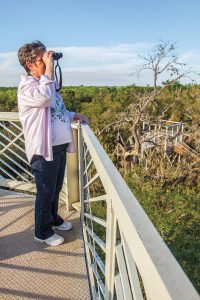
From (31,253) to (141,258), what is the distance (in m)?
1.65

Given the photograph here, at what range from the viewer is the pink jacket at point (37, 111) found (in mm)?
1726

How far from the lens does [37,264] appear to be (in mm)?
2002

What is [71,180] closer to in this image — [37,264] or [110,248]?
[37,264]

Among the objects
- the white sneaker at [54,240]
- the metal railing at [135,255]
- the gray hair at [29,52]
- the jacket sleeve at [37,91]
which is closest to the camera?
the metal railing at [135,255]

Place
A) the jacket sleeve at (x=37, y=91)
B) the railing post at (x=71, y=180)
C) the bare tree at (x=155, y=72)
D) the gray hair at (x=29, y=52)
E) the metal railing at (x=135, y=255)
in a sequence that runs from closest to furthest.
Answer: the metal railing at (x=135, y=255) < the jacket sleeve at (x=37, y=91) < the gray hair at (x=29, y=52) < the railing post at (x=71, y=180) < the bare tree at (x=155, y=72)

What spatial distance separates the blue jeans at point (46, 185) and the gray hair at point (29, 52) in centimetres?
52

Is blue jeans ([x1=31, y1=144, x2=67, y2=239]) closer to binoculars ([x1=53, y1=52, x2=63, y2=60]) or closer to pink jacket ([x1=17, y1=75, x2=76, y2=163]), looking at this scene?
pink jacket ([x1=17, y1=75, x2=76, y2=163])

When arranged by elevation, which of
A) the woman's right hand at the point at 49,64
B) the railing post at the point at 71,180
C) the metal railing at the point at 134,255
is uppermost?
the woman's right hand at the point at 49,64

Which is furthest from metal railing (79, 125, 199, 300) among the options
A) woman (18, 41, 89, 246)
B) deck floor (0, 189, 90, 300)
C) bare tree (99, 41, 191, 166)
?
bare tree (99, 41, 191, 166)

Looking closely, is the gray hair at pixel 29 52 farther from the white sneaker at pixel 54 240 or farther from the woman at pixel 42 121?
the white sneaker at pixel 54 240

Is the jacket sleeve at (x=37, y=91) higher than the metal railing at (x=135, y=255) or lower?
higher

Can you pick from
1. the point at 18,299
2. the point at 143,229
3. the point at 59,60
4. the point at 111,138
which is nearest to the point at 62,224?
the point at 18,299

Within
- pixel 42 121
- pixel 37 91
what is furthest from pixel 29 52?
pixel 42 121

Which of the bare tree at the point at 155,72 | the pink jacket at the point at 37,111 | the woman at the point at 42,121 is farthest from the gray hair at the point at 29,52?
the bare tree at the point at 155,72
